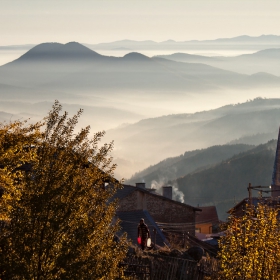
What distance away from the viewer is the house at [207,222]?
93.8 metres

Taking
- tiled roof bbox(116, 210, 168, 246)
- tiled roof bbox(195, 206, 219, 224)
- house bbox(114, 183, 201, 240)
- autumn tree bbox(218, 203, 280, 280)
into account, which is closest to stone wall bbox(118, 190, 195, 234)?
house bbox(114, 183, 201, 240)

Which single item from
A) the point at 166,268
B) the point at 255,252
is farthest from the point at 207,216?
the point at 255,252

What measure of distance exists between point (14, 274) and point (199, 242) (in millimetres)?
34743

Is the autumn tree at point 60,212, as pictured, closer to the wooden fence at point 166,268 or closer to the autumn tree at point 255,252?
the autumn tree at point 255,252

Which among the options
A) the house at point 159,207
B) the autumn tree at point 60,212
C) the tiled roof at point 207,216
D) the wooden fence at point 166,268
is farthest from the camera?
the tiled roof at point 207,216

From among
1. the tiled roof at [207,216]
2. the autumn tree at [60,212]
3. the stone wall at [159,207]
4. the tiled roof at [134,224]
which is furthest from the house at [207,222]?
the autumn tree at [60,212]

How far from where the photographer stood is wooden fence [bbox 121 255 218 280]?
24.0m

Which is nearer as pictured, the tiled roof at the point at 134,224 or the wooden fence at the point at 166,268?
Answer: the wooden fence at the point at 166,268

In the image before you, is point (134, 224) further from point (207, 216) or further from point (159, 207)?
point (207, 216)

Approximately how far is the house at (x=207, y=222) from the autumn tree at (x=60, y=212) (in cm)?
7227

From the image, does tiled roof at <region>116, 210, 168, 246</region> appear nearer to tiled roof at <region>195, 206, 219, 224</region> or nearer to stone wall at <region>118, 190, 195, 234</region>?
stone wall at <region>118, 190, 195, 234</region>

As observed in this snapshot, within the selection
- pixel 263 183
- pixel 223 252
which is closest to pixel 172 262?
pixel 223 252

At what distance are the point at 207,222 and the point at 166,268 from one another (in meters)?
73.7

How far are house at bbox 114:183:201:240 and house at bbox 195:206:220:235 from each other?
19.8 m
